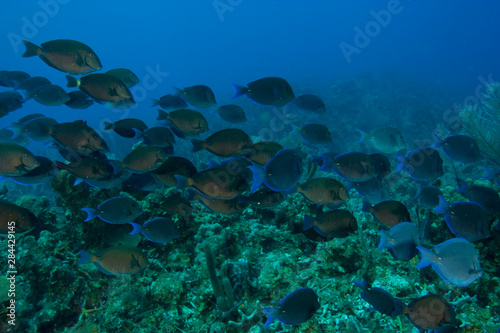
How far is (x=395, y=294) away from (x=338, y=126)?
1364 cm

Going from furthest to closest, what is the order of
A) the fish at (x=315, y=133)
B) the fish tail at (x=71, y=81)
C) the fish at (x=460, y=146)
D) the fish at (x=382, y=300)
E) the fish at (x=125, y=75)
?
1. the fish at (x=125, y=75)
2. the fish at (x=315, y=133)
3. the fish at (x=460, y=146)
4. the fish tail at (x=71, y=81)
5. the fish at (x=382, y=300)

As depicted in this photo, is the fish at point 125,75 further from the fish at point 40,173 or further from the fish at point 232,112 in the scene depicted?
the fish at point 40,173

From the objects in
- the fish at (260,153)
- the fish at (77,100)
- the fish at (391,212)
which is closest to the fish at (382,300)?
the fish at (391,212)

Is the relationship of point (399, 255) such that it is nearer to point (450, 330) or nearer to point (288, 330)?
point (450, 330)

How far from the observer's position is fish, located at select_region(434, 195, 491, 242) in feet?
7.80

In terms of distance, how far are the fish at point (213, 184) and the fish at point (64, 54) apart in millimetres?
1909

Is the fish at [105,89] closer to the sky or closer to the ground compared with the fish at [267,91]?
closer to the ground

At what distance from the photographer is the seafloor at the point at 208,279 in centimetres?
256

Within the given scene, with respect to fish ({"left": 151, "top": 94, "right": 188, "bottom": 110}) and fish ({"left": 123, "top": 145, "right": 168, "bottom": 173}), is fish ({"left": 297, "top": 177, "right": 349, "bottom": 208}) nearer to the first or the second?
fish ({"left": 123, "top": 145, "right": 168, "bottom": 173})

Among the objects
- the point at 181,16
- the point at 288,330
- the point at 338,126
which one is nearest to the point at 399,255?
the point at 288,330

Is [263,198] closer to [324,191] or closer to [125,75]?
[324,191]

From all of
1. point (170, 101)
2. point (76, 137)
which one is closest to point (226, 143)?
point (76, 137)

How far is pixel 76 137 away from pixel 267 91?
7.67 ft

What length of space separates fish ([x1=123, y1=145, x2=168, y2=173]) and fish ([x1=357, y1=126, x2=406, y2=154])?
3.38 metres
